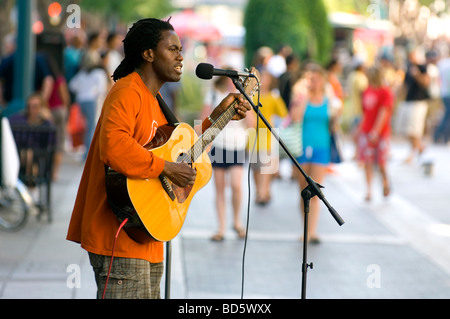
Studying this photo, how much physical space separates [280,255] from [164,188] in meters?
4.00

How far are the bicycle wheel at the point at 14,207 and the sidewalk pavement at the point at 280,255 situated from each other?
94 millimetres

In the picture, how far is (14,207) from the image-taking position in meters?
7.95

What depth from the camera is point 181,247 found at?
25.2ft

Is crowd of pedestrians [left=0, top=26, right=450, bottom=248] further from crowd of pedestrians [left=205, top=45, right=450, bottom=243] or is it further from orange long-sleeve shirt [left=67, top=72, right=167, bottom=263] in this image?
orange long-sleeve shirt [left=67, top=72, right=167, bottom=263]

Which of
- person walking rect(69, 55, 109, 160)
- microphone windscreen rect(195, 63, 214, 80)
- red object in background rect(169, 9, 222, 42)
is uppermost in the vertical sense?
red object in background rect(169, 9, 222, 42)

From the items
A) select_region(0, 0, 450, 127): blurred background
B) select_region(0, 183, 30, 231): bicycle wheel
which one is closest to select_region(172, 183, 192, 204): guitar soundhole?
select_region(0, 183, 30, 231): bicycle wheel

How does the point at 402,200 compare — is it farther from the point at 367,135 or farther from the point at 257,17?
the point at 257,17

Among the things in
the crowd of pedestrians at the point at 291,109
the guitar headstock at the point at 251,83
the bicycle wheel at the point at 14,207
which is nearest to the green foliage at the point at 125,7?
the crowd of pedestrians at the point at 291,109

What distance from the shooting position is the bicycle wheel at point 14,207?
7711mm

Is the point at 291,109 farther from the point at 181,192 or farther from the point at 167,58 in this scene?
the point at 167,58

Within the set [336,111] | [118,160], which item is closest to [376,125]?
[336,111]

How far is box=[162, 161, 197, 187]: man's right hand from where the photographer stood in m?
3.57
